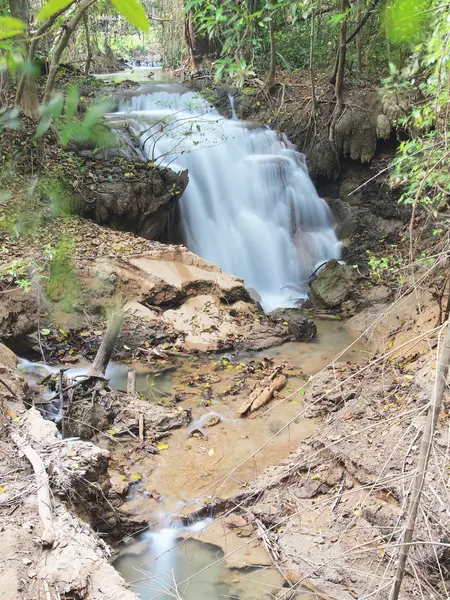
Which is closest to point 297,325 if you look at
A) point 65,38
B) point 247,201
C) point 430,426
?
point 247,201

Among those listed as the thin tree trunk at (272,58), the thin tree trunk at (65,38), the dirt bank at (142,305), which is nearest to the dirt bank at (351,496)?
the thin tree trunk at (65,38)

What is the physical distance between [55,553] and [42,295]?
4.37 m

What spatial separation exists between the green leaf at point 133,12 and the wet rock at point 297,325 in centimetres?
721

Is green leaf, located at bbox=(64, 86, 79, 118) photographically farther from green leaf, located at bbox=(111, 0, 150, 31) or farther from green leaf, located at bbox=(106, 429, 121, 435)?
green leaf, located at bbox=(106, 429, 121, 435)

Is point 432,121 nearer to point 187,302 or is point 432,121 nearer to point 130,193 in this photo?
point 187,302

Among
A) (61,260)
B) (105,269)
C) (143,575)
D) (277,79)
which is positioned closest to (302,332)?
(105,269)

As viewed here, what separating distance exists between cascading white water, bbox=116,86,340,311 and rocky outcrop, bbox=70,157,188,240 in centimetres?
77

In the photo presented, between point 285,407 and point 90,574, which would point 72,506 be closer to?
point 90,574

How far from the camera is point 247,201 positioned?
36.8 feet

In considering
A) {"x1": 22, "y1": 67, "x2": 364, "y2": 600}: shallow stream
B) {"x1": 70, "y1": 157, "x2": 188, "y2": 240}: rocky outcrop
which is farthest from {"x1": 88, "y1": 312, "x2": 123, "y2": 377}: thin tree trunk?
{"x1": 70, "y1": 157, "x2": 188, "y2": 240}: rocky outcrop

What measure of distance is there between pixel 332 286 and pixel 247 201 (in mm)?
3124

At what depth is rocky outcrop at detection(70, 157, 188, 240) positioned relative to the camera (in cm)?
895

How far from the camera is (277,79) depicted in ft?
45.8

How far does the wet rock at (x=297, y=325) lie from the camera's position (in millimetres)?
7777
